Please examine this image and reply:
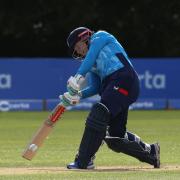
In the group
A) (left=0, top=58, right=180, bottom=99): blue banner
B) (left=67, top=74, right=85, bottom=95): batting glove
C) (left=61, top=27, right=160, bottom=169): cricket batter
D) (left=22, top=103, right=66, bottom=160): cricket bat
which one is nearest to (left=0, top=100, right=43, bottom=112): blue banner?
(left=0, top=58, right=180, bottom=99): blue banner

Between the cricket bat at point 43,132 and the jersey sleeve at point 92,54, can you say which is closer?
the jersey sleeve at point 92,54

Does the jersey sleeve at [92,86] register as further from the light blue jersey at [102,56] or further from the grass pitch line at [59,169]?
the grass pitch line at [59,169]

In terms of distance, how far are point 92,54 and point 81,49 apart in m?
0.45

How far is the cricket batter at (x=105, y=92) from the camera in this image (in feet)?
37.8

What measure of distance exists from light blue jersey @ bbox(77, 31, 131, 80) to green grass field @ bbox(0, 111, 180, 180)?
1.43 meters

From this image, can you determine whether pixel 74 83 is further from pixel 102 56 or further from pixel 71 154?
pixel 71 154

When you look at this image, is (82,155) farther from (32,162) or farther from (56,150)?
(56,150)

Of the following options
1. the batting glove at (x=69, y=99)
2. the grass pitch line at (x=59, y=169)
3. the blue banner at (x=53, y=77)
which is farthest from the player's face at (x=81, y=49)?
the blue banner at (x=53, y=77)

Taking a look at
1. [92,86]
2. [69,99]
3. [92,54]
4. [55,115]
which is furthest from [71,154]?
[92,54]

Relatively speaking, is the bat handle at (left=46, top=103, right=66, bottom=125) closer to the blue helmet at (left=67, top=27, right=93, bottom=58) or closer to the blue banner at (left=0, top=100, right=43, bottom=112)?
the blue helmet at (left=67, top=27, right=93, bottom=58)

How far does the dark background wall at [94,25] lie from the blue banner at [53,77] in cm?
552

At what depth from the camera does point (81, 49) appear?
39.0ft

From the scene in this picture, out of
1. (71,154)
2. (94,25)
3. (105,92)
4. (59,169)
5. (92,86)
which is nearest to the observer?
(105,92)

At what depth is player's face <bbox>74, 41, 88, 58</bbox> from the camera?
11.9 metres
